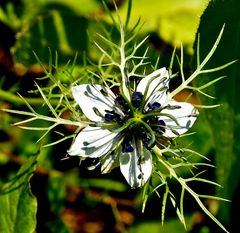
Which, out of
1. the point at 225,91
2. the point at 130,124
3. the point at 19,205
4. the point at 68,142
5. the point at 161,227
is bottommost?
the point at 161,227

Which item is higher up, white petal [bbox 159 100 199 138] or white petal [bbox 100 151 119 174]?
white petal [bbox 159 100 199 138]

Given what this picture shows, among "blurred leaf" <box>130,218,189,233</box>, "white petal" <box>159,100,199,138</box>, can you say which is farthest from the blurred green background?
"white petal" <box>159,100,199,138</box>

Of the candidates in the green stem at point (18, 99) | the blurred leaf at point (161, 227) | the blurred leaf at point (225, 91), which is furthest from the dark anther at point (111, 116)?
the blurred leaf at point (161, 227)

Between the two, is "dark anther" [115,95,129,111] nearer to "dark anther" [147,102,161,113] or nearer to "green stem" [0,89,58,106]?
"dark anther" [147,102,161,113]

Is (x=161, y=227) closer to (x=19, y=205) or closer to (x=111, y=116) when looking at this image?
(x=19, y=205)

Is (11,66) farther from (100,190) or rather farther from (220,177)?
(220,177)

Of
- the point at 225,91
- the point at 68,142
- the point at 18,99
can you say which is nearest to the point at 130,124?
the point at 225,91
